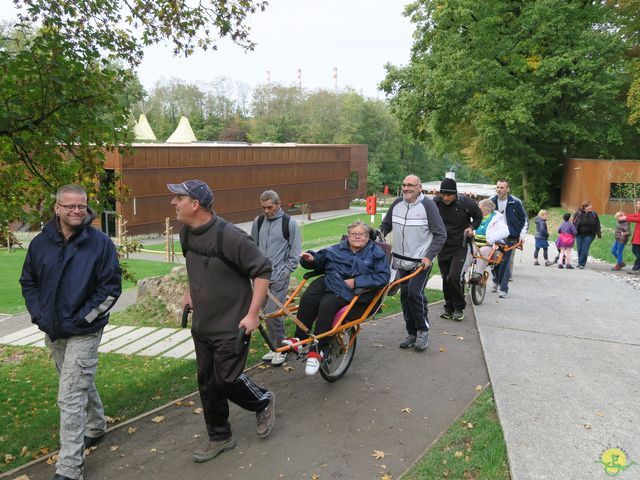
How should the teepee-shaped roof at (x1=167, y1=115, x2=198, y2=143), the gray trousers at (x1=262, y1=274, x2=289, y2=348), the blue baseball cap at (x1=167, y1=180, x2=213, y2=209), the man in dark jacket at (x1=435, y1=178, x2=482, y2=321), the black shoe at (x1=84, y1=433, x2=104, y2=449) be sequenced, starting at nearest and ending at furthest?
the blue baseball cap at (x1=167, y1=180, x2=213, y2=209) → the black shoe at (x1=84, y1=433, x2=104, y2=449) → the gray trousers at (x1=262, y1=274, x2=289, y2=348) → the man in dark jacket at (x1=435, y1=178, x2=482, y2=321) → the teepee-shaped roof at (x1=167, y1=115, x2=198, y2=143)

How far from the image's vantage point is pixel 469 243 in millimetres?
8000

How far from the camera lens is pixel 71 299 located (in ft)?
12.9

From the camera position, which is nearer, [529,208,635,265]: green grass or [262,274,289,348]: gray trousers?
[262,274,289,348]: gray trousers

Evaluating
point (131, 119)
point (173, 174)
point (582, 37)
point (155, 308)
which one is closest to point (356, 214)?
point (173, 174)

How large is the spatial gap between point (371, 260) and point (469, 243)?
288 centimetres

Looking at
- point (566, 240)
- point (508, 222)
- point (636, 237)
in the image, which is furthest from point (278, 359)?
point (636, 237)

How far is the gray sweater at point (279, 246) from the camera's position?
20.5 feet

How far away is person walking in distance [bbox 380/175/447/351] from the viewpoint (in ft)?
21.4

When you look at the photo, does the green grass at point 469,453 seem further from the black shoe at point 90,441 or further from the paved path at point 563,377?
the black shoe at point 90,441

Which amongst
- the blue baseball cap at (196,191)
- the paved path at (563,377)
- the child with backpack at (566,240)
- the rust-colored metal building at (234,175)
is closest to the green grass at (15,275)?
the rust-colored metal building at (234,175)

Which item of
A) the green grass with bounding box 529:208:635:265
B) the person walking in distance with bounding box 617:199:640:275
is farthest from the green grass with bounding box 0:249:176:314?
the green grass with bounding box 529:208:635:265

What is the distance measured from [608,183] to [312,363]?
28.4 meters

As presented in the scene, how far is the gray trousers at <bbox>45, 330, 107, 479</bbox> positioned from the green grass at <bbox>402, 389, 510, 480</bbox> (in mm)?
2210

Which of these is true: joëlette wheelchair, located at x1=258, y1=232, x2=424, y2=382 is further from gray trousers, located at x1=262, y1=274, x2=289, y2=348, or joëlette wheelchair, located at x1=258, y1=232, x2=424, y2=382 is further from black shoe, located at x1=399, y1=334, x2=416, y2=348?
black shoe, located at x1=399, y1=334, x2=416, y2=348
